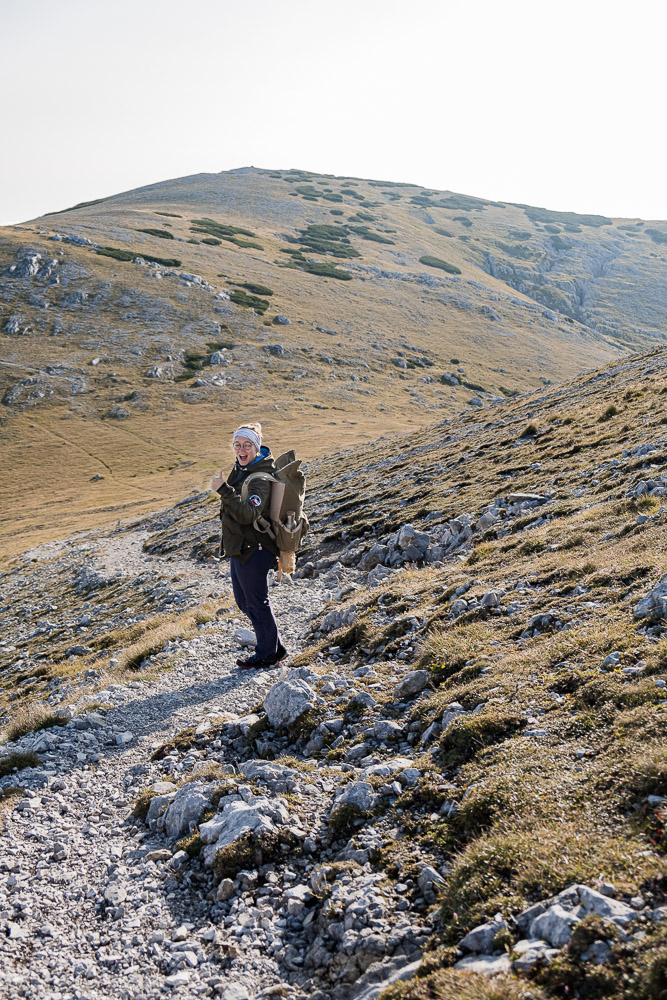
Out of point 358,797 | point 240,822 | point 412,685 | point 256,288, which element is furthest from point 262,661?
point 256,288

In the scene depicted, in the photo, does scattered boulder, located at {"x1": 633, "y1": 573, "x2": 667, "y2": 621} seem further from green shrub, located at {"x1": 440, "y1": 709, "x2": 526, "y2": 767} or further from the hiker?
the hiker

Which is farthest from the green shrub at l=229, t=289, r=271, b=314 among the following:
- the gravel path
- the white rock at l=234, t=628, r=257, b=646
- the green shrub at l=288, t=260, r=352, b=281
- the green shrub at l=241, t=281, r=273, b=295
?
the gravel path

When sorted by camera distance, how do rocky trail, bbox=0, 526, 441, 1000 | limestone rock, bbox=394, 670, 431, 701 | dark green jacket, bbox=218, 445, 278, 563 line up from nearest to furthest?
rocky trail, bbox=0, 526, 441, 1000, limestone rock, bbox=394, 670, 431, 701, dark green jacket, bbox=218, 445, 278, 563

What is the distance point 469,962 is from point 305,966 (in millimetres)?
1729

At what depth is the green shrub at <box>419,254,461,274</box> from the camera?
558 ft

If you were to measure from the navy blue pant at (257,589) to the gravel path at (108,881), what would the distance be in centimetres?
86

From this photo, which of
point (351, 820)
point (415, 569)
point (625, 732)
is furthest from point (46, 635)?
point (625, 732)

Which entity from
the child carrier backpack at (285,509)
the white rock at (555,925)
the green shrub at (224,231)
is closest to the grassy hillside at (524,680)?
the white rock at (555,925)

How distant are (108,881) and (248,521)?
5.33 metres

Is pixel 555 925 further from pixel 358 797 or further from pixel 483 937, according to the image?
pixel 358 797

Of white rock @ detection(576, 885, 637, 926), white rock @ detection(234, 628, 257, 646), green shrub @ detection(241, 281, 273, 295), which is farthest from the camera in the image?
green shrub @ detection(241, 281, 273, 295)

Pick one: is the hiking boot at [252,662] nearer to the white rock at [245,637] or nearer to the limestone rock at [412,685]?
the white rock at [245,637]

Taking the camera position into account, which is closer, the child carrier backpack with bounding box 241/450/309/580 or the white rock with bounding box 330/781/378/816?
the white rock with bounding box 330/781/378/816

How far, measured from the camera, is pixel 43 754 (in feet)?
30.6
